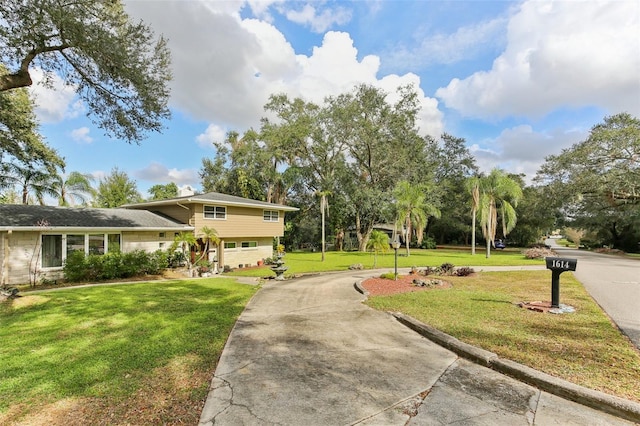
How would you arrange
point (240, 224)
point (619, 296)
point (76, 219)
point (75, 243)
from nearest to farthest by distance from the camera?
1. point (619, 296)
2. point (75, 243)
3. point (76, 219)
4. point (240, 224)

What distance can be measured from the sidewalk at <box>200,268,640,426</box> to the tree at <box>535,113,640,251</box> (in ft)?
96.4

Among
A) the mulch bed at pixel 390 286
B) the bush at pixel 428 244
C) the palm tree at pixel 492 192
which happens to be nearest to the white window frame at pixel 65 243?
the mulch bed at pixel 390 286

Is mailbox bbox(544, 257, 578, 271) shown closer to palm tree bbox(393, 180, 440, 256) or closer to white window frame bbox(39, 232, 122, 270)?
palm tree bbox(393, 180, 440, 256)

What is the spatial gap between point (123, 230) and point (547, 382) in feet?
57.9

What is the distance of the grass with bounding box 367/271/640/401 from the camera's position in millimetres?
3951

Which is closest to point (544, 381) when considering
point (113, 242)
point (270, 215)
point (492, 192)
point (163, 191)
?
point (113, 242)

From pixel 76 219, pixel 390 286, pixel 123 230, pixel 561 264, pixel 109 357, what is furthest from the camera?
pixel 123 230

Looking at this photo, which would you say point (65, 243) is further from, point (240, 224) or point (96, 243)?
point (240, 224)

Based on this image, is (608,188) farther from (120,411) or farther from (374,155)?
(120,411)

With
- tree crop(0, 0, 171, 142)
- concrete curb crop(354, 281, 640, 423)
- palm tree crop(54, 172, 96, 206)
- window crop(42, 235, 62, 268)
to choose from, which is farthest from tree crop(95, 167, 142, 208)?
concrete curb crop(354, 281, 640, 423)

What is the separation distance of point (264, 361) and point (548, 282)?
12093mm

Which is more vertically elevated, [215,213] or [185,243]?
[215,213]

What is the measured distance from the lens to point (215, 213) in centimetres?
1998

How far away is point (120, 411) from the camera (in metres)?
3.14
